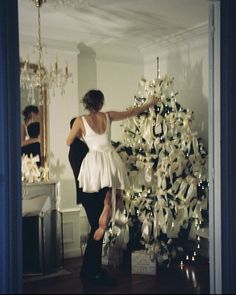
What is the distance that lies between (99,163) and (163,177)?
581mm

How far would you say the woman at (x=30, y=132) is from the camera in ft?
11.9

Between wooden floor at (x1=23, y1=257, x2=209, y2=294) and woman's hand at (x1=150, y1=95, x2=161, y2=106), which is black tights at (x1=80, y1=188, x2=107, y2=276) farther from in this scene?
woman's hand at (x1=150, y1=95, x2=161, y2=106)

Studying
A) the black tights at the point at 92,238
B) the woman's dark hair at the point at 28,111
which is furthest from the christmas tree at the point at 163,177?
the woman's dark hair at the point at 28,111

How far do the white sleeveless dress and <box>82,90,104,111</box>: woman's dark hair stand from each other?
0.39 ft

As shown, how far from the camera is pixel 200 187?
3559mm

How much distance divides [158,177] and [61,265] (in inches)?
47.2

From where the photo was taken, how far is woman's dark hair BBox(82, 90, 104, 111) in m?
3.44

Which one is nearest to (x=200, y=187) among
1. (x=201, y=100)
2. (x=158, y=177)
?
(x=158, y=177)

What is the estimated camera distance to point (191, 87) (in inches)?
159

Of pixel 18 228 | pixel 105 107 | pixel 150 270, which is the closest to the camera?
pixel 18 228
